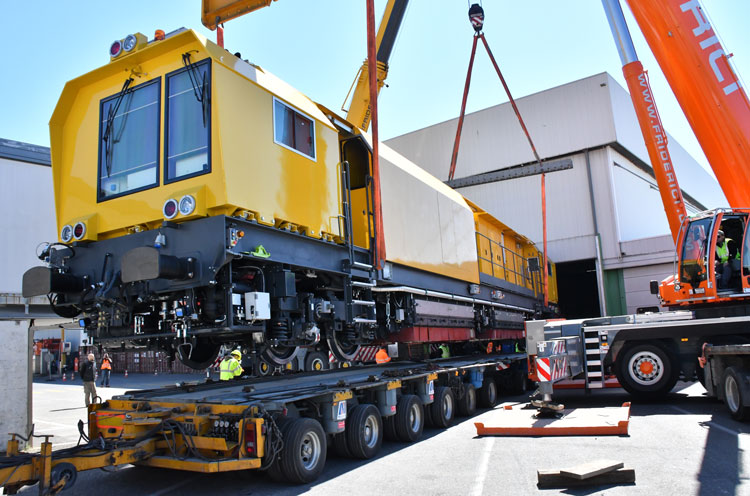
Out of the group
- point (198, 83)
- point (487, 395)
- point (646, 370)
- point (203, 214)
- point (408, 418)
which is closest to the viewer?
point (203, 214)

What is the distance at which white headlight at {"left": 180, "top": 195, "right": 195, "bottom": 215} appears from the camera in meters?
5.63

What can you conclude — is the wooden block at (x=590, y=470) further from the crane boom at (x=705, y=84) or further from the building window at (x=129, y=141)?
the crane boom at (x=705, y=84)

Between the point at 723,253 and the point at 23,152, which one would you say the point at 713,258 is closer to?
the point at 723,253

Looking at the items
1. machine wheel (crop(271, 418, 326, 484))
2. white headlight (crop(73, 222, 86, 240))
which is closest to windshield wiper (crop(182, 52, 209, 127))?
white headlight (crop(73, 222, 86, 240))

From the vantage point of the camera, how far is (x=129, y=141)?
21.4 ft

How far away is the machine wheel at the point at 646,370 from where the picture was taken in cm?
993

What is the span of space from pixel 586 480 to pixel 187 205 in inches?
178

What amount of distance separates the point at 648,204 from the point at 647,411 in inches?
832

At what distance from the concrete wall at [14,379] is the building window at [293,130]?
463 cm

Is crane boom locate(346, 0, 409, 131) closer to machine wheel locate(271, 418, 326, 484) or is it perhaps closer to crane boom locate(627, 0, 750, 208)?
crane boom locate(627, 0, 750, 208)

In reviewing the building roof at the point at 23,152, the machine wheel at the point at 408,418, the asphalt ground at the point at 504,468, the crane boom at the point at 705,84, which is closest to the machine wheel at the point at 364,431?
the asphalt ground at the point at 504,468

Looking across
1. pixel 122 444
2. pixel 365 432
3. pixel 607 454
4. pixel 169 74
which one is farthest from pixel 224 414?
pixel 607 454

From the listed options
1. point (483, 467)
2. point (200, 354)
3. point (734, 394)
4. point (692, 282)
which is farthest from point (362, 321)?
point (692, 282)

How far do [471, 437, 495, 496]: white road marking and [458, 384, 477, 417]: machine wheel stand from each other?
2219mm
